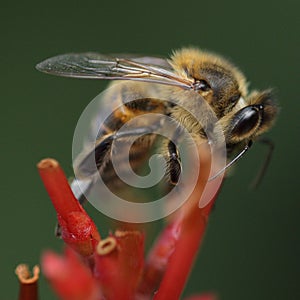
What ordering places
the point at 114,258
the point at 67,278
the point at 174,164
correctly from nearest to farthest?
the point at 67,278 → the point at 114,258 → the point at 174,164

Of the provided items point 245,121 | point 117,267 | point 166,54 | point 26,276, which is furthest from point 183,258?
point 166,54

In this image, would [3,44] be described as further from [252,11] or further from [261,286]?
[261,286]

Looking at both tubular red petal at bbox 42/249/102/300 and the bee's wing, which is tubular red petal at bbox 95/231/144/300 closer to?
tubular red petal at bbox 42/249/102/300

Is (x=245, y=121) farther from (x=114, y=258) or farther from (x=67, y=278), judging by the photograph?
(x=67, y=278)

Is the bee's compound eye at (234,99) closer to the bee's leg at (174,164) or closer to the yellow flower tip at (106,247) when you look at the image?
the bee's leg at (174,164)

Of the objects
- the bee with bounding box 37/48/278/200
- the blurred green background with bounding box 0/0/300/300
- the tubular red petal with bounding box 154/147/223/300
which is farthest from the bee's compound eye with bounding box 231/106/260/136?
the blurred green background with bounding box 0/0/300/300
